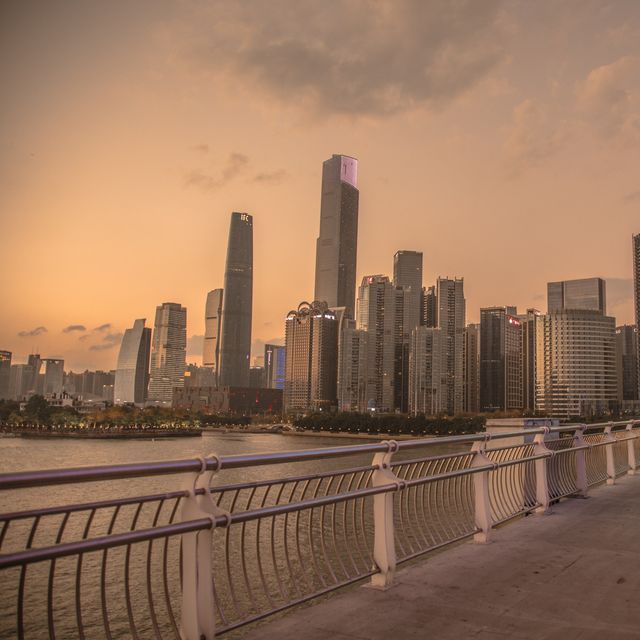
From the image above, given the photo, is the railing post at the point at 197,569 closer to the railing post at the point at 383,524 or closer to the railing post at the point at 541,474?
the railing post at the point at 383,524

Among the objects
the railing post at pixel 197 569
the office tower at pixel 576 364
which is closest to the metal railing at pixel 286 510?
the railing post at pixel 197 569

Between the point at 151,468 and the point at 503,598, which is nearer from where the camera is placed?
the point at 151,468

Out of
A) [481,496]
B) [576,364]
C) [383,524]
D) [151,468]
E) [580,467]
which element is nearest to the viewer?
[151,468]

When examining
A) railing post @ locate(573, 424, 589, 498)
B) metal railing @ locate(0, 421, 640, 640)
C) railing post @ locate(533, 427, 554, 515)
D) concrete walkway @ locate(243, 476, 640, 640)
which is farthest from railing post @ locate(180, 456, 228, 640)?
railing post @ locate(573, 424, 589, 498)

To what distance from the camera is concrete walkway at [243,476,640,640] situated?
4.52m

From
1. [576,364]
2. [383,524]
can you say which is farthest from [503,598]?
[576,364]

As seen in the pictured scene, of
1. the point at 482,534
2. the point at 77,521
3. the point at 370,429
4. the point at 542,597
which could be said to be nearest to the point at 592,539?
the point at 482,534

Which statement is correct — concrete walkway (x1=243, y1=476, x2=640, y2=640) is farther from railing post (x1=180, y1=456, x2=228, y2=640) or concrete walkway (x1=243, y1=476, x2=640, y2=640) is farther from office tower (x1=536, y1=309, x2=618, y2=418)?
office tower (x1=536, y1=309, x2=618, y2=418)

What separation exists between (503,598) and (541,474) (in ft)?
15.6

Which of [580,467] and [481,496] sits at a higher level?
[580,467]

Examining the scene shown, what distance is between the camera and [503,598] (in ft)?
17.4

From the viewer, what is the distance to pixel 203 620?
4031 millimetres

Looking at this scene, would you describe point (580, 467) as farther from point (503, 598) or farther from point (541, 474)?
point (503, 598)

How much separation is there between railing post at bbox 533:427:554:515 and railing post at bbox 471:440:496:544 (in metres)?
2.24
